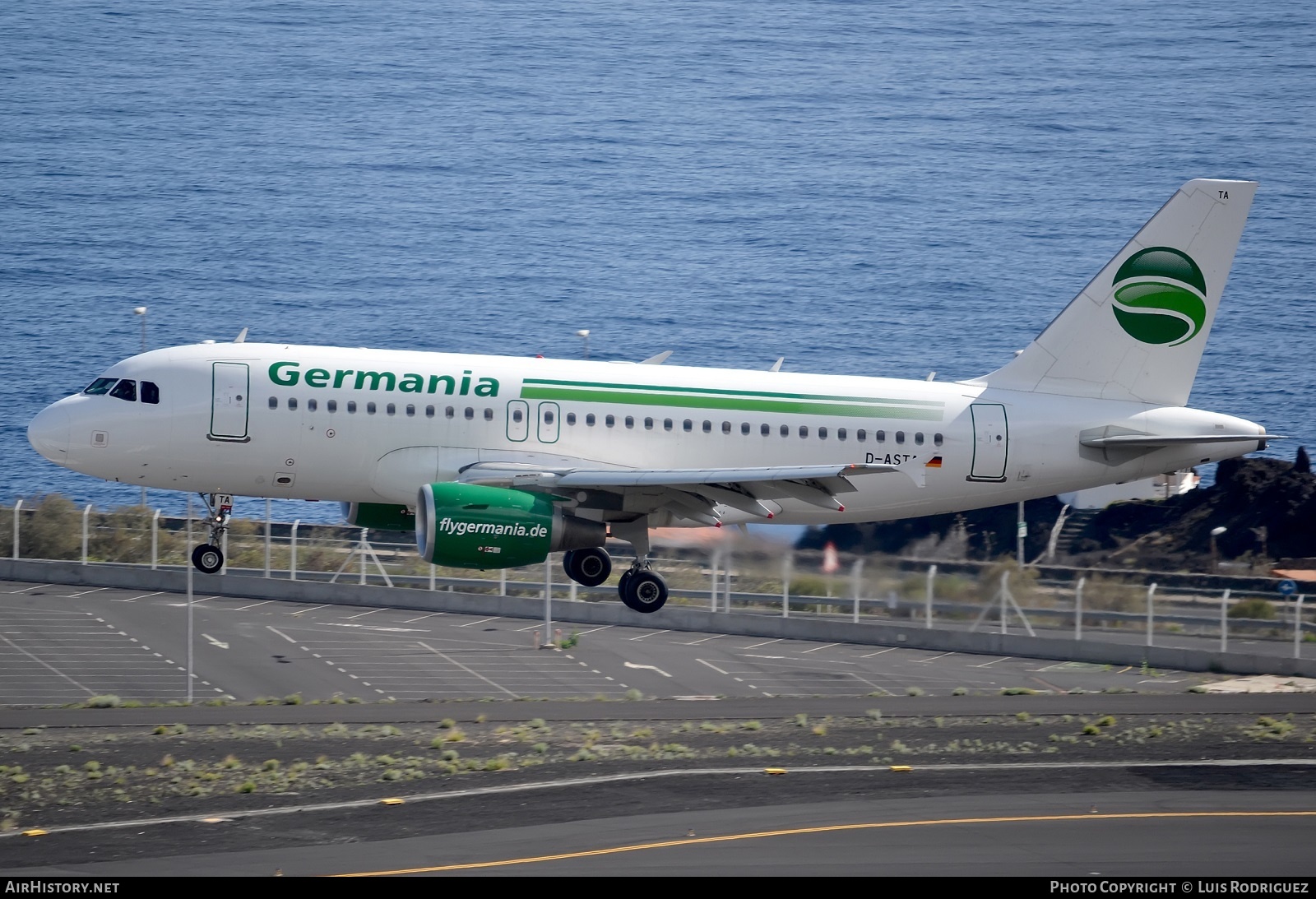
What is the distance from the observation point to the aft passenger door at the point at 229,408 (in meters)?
34.0

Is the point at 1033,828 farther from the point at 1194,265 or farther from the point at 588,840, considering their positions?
Result: the point at 1194,265

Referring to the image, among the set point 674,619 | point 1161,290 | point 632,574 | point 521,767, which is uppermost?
point 1161,290

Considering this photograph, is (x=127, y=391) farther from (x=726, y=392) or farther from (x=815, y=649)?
(x=815, y=649)

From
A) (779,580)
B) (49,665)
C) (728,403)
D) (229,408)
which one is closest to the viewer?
(229,408)

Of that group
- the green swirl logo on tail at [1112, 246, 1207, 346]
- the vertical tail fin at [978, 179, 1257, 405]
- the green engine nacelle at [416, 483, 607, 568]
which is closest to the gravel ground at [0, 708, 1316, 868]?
the green engine nacelle at [416, 483, 607, 568]

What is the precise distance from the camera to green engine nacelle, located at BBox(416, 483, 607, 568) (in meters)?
32.5

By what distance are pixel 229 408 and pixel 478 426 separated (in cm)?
553

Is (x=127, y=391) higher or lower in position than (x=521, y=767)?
higher

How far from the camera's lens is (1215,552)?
8181cm

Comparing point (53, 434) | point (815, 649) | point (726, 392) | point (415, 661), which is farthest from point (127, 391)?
point (815, 649)

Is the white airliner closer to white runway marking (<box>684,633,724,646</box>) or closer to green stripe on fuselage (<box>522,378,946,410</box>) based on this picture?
green stripe on fuselage (<box>522,378,946,410</box>)

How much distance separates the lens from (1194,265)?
130 ft

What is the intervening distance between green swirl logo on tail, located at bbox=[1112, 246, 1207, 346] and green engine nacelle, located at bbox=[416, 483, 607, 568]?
53.4ft

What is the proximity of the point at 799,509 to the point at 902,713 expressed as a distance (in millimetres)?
5798
